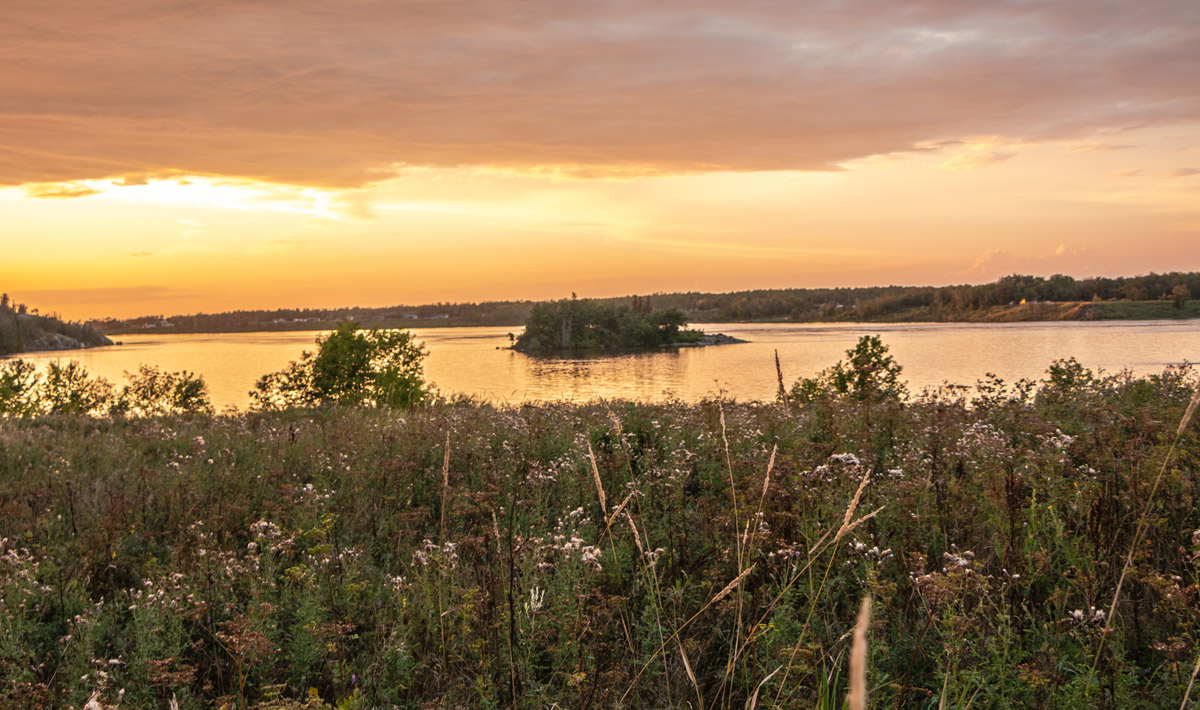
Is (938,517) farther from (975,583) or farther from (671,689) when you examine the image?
(671,689)

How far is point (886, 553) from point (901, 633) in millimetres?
462

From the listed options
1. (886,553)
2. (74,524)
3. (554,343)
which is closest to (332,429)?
(74,524)

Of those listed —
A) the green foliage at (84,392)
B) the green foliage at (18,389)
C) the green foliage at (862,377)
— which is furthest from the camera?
the green foliage at (84,392)

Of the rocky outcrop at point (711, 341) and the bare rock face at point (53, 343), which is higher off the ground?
the bare rock face at point (53, 343)

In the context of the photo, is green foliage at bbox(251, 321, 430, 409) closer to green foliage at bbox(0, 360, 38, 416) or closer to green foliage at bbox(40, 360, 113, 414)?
green foliage at bbox(40, 360, 113, 414)

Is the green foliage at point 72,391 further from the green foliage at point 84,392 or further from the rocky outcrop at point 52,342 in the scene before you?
the rocky outcrop at point 52,342

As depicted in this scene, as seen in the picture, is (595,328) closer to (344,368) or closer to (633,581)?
(344,368)

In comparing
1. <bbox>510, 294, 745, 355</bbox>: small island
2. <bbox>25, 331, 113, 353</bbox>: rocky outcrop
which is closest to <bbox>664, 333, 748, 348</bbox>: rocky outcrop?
<bbox>510, 294, 745, 355</bbox>: small island

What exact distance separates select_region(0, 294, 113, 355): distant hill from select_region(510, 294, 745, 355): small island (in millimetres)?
70459

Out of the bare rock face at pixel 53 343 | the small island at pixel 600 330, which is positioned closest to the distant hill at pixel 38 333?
the bare rock face at pixel 53 343

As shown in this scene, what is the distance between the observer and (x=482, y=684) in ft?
10.2

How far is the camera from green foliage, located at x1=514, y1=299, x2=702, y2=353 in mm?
115250

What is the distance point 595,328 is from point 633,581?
11563 cm

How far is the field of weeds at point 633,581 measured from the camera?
3062 mm
